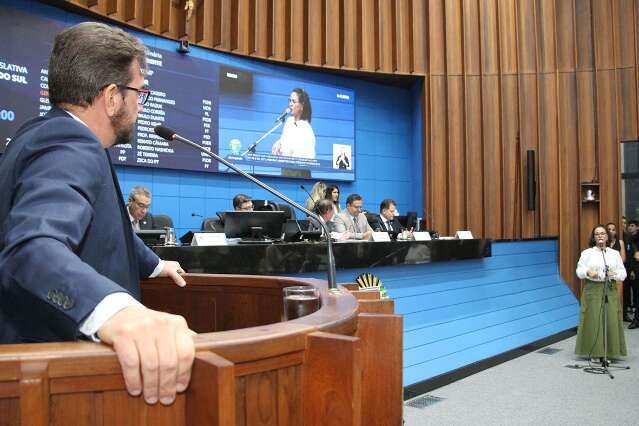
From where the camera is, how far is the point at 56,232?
0.70 metres

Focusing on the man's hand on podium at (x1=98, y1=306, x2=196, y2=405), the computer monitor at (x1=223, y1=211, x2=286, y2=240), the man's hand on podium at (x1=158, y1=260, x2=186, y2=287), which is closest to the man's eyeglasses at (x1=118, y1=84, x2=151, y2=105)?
the man's hand on podium at (x1=158, y1=260, x2=186, y2=287)

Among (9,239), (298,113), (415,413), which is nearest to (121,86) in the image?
(9,239)

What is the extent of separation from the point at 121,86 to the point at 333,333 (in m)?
0.67

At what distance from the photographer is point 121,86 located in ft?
3.51

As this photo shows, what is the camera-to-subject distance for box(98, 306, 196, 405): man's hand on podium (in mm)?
564

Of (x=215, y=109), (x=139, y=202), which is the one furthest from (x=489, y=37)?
(x=139, y=202)

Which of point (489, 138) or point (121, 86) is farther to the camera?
point (489, 138)

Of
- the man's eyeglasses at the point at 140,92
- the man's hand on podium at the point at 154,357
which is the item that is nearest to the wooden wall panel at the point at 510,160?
the man's eyeglasses at the point at 140,92

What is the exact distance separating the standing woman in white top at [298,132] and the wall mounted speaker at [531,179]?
3089 millimetres

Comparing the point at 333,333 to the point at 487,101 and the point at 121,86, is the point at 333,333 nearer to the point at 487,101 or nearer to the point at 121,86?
the point at 121,86

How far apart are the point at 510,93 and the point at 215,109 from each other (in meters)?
4.34

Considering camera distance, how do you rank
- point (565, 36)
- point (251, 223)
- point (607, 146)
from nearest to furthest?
point (251, 223) → point (607, 146) → point (565, 36)

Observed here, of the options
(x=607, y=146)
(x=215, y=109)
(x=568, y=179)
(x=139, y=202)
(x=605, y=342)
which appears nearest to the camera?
(x=139, y=202)

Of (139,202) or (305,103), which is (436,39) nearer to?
(305,103)
